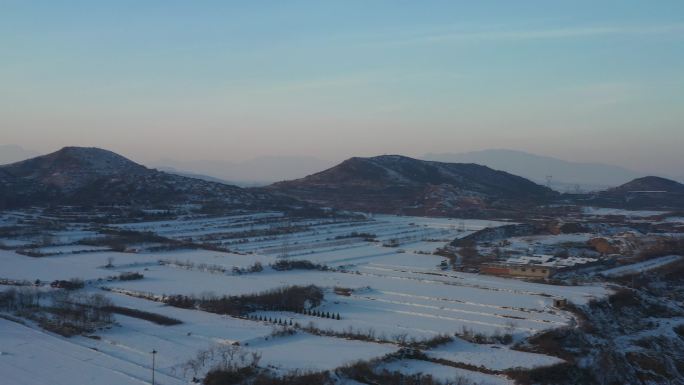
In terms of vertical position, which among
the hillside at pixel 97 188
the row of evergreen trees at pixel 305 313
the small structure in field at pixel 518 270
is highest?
the hillside at pixel 97 188

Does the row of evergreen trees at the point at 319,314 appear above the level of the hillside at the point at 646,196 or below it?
below

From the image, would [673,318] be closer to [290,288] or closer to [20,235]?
[290,288]

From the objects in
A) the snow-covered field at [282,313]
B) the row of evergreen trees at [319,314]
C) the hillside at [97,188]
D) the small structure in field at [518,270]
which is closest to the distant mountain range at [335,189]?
the hillside at [97,188]

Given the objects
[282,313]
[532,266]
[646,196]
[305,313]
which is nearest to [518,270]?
[532,266]

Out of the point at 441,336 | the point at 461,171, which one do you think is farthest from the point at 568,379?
the point at 461,171

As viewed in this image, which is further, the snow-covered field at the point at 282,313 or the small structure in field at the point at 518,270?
the small structure in field at the point at 518,270

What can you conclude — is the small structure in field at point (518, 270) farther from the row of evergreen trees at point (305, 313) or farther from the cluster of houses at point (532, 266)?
the row of evergreen trees at point (305, 313)

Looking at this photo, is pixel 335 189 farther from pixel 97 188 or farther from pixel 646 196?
pixel 646 196
